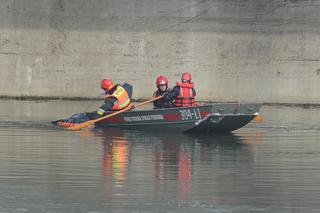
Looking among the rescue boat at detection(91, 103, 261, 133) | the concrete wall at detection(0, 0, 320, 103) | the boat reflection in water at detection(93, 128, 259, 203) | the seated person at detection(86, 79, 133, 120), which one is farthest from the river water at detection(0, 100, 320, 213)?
the concrete wall at detection(0, 0, 320, 103)

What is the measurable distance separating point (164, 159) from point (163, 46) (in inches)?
828

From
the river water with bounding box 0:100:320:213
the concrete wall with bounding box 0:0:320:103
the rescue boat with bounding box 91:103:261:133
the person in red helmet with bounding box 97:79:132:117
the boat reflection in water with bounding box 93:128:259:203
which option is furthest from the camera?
the concrete wall with bounding box 0:0:320:103

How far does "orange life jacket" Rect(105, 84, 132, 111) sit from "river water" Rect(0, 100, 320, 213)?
2.11 feet

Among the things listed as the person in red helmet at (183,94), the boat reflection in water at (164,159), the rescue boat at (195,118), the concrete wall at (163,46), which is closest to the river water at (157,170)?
the boat reflection in water at (164,159)

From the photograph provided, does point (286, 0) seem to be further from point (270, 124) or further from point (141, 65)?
point (270, 124)

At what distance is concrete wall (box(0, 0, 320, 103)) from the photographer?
4050 cm

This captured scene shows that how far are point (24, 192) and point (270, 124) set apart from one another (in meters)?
16.3

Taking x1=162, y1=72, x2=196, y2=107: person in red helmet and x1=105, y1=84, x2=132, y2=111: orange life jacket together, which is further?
x1=105, y1=84, x2=132, y2=111: orange life jacket

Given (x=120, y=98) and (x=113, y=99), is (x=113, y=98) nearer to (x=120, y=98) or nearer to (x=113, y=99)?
(x=113, y=99)

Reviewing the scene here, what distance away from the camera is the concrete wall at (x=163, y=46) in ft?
133

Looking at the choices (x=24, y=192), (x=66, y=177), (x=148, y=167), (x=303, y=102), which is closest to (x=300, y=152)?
(x=148, y=167)

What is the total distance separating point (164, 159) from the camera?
67.5 feet

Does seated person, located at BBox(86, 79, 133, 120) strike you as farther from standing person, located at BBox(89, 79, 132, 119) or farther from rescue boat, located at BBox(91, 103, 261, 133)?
rescue boat, located at BBox(91, 103, 261, 133)

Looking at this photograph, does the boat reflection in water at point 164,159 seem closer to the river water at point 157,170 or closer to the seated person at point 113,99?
the river water at point 157,170
